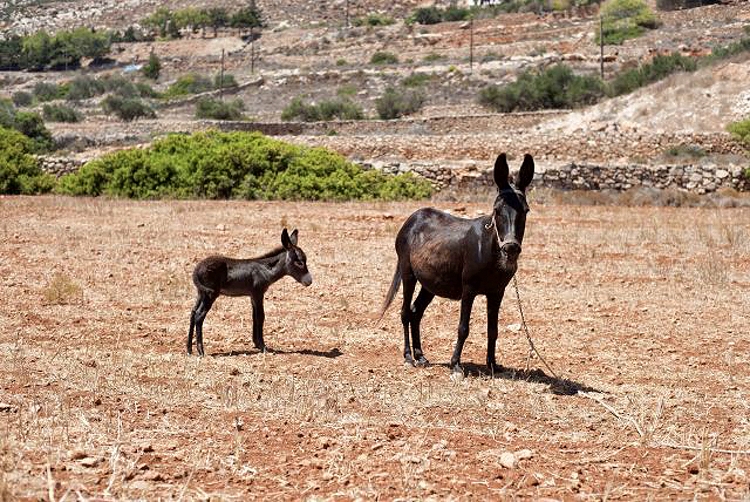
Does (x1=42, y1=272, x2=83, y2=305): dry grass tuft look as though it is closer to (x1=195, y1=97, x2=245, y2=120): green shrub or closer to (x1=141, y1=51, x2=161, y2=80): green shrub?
(x1=195, y1=97, x2=245, y2=120): green shrub

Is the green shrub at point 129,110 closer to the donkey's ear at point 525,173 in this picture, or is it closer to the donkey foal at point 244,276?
the donkey foal at point 244,276

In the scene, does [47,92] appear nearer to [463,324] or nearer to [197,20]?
[197,20]

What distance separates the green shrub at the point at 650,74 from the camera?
5016 cm

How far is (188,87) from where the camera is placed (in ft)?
263

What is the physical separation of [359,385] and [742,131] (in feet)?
100

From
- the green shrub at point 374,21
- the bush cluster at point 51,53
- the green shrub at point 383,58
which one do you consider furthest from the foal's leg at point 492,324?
the bush cluster at point 51,53

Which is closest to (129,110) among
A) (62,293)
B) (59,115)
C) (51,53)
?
(59,115)

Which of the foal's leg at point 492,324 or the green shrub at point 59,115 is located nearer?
the foal's leg at point 492,324

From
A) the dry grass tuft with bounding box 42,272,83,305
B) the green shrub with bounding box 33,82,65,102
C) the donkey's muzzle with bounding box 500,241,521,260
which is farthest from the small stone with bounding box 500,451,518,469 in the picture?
the green shrub with bounding box 33,82,65,102

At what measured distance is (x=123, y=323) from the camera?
1029 centimetres

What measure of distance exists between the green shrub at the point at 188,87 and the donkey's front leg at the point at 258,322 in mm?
69649

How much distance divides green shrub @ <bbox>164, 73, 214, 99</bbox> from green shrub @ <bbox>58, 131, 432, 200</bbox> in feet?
167

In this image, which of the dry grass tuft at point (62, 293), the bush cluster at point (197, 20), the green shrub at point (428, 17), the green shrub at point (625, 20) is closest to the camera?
the dry grass tuft at point (62, 293)

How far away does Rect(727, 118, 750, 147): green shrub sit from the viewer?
112 ft
